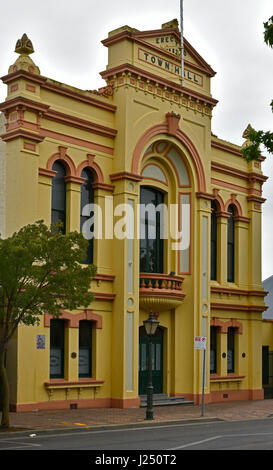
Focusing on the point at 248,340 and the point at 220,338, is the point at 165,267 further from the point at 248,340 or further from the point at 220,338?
the point at 248,340

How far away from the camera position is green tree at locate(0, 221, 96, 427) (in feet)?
61.2

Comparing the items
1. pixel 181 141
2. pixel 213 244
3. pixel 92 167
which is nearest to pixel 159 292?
pixel 92 167

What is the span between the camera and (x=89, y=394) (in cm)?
2602

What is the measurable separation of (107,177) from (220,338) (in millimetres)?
9557

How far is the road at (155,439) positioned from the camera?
15875mm

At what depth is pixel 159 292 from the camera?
28109 mm

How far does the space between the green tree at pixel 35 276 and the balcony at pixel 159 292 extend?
8.14 meters

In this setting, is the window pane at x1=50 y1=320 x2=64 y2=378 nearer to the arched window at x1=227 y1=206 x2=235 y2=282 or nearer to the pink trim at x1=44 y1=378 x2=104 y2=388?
the pink trim at x1=44 y1=378 x2=104 y2=388

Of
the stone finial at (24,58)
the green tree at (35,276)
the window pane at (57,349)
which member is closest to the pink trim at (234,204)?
the window pane at (57,349)

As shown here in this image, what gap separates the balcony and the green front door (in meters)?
1.15

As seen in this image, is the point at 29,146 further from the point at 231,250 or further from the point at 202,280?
the point at 231,250

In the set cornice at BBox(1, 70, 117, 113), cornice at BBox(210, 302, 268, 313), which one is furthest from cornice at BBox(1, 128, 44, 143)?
cornice at BBox(210, 302, 268, 313)

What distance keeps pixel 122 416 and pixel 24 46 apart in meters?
12.3
